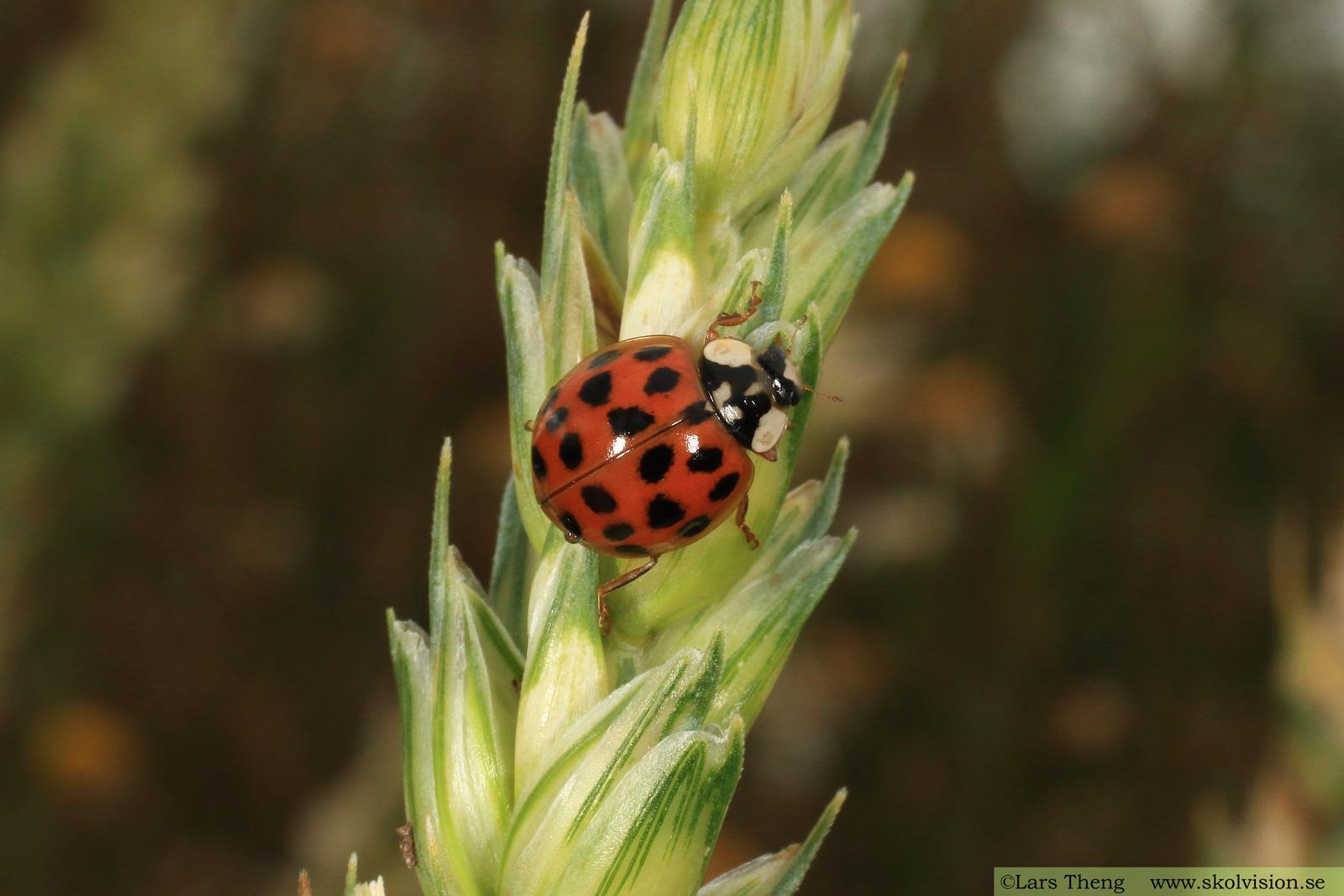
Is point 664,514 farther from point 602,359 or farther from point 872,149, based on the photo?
point 872,149

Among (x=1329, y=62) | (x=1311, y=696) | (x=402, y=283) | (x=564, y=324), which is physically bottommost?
(x=1311, y=696)

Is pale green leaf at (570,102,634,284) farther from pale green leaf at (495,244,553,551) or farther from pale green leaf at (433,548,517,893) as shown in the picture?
pale green leaf at (433,548,517,893)

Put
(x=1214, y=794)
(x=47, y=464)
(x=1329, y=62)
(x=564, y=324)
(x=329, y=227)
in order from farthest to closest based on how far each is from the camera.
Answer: (x=1329, y=62)
(x=329, y=227)
(x=1214, y=794)
(x=47, y=464)
(x=564, y=324)

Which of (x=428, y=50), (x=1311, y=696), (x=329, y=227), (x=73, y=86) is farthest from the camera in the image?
(x=428, y=50)

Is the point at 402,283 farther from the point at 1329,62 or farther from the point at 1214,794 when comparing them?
the point at 1329,62

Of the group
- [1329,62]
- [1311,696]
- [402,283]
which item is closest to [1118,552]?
[1311,696]

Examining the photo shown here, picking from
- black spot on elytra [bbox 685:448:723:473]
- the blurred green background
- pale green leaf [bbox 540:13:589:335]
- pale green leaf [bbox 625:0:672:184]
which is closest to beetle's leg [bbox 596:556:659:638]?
black spot on elytra [bbox 685:448:723:473]

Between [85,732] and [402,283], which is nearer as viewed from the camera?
[85,732]
